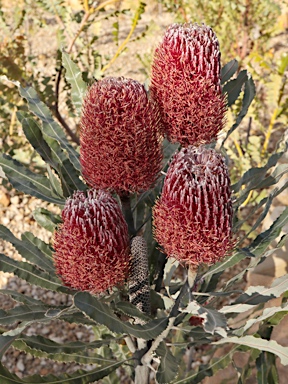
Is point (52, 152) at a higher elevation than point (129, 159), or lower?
higher

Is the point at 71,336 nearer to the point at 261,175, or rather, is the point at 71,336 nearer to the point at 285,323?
the point at 285,323

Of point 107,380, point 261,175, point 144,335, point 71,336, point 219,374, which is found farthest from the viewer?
point 71,336

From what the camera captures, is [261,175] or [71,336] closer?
[261,175]

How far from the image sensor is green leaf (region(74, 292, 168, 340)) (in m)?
0.68

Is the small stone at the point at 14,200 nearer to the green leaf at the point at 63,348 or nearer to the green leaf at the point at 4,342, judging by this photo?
the green leaf at the point at 63,348

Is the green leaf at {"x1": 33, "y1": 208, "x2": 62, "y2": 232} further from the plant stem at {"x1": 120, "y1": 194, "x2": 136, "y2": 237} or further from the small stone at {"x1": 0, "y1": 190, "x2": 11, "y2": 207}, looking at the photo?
the small stone at {"x1": 0, "y1": 190, "x2": 11, "y2": 207}

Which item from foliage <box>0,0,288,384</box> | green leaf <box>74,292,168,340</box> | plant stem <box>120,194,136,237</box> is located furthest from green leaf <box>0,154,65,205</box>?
green leaf <box>74,292,168,340</box>

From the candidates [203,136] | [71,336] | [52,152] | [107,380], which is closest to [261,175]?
[203,136]

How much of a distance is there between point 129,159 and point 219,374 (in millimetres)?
977

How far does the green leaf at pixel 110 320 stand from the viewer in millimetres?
679

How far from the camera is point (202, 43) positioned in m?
0.76

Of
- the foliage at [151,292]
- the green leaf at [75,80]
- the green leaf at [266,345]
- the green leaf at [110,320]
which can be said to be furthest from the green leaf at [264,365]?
the green leaf at [75,80]

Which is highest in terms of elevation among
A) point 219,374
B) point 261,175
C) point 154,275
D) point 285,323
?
point 261,175

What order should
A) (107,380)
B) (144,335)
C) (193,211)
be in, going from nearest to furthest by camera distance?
(193,211)
(144,335)
(107,380)
